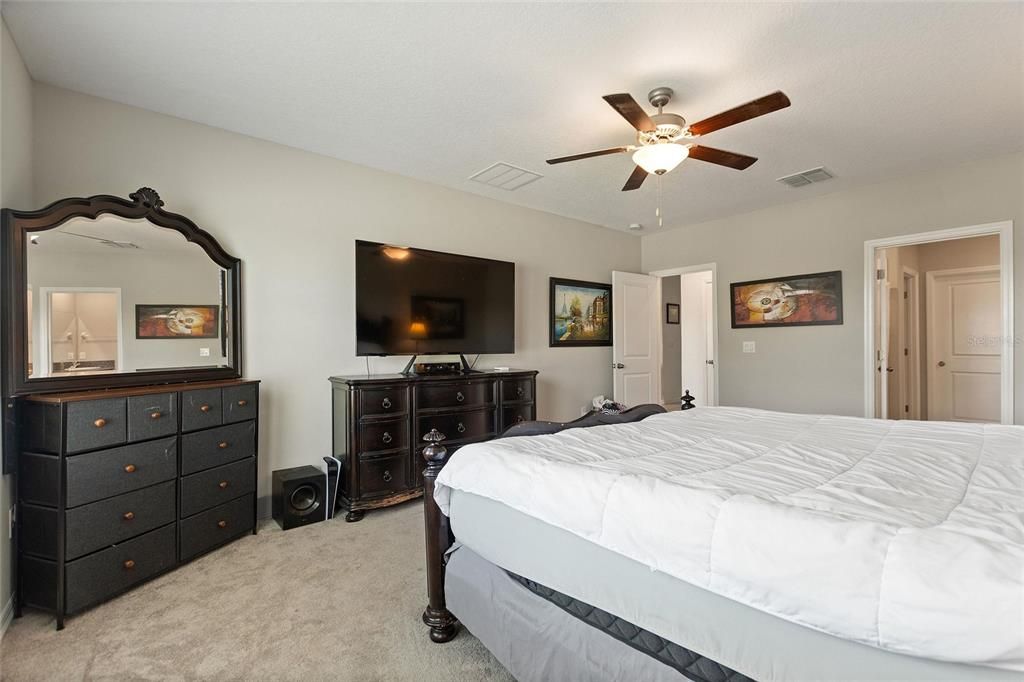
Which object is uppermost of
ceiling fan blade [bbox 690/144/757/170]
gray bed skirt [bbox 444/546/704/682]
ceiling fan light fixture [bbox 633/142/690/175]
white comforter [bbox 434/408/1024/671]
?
ceiling fan blade [bbox 690/144/757/170]

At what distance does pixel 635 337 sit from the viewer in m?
5.58

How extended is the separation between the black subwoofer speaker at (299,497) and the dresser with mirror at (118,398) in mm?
187

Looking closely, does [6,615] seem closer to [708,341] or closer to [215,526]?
[215,526]

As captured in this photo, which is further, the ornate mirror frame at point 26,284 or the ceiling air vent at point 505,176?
the ceiling air vent at point 505,176

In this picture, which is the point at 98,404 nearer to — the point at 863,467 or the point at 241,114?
the point at 241,114

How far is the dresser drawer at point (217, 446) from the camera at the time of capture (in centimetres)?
251

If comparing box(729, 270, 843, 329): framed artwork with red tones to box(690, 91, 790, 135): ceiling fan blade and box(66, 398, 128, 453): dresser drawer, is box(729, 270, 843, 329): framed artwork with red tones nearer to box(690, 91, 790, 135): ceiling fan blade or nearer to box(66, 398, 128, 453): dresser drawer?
box(690, 91, 790, 135): ceiling fan blade

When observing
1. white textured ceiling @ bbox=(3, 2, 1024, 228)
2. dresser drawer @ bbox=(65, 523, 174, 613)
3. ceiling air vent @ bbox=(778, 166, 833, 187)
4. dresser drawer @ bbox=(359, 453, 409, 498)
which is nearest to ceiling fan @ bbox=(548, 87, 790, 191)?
white textured ceiling @ bbox=(3, 2, 1024, 228)

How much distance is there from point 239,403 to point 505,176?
2590 mm

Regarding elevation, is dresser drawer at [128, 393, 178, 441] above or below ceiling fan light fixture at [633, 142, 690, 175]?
below

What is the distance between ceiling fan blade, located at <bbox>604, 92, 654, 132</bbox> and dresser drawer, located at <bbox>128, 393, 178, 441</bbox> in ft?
8.45

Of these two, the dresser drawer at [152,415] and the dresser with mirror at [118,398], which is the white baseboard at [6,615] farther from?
the dresser drawer at [152,415]

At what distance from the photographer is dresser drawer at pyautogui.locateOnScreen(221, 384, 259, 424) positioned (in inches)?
107

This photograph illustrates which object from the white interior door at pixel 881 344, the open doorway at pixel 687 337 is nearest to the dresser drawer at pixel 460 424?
the white interior door at pixel 881 344
